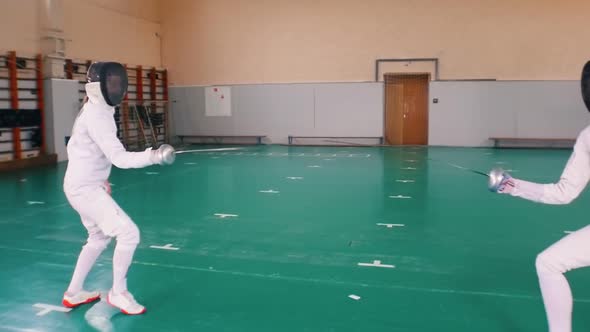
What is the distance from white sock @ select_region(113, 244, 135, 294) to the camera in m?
2.64

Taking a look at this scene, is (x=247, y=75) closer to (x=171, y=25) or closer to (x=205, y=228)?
(x=171, y=25)

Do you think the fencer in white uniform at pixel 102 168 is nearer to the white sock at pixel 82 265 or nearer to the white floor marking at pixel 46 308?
the white sock at pixel 82 265

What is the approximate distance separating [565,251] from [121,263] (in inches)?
84.2

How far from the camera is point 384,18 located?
1234 centimetres

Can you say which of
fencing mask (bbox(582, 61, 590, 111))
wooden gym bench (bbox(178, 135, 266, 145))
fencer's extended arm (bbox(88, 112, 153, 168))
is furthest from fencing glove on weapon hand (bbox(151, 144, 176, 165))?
wooden gym bench (bbox(178, 135, 266, 145))

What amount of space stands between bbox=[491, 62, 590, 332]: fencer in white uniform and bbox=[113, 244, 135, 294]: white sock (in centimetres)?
200

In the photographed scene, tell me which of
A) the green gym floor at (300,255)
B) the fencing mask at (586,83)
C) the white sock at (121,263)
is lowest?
the green gym floor at (300,255)

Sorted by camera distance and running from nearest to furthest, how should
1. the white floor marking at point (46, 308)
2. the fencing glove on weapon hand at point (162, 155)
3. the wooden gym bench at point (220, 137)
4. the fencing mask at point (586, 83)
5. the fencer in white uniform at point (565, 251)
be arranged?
the fencer in white uniform at point (565, 251) → the fencing mask at point (586, 83) → the fencing glove on weapon hand at point (162, 155) → the white floor marking at point (46, 308) → the wooden gym bench at point (220, 137)

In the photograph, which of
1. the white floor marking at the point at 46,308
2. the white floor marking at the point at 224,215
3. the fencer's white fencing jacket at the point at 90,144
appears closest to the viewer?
the fencer's white fencing jacket at the point at 90,144

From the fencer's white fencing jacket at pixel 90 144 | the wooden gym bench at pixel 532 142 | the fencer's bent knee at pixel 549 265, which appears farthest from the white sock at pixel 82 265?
the wooden gym bench at pixel 532 142

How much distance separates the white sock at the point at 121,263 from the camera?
2637mm

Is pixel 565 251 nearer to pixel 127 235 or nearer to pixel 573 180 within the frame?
pixel 573 180

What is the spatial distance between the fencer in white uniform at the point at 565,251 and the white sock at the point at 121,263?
200cm

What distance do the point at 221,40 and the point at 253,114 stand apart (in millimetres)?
2188
